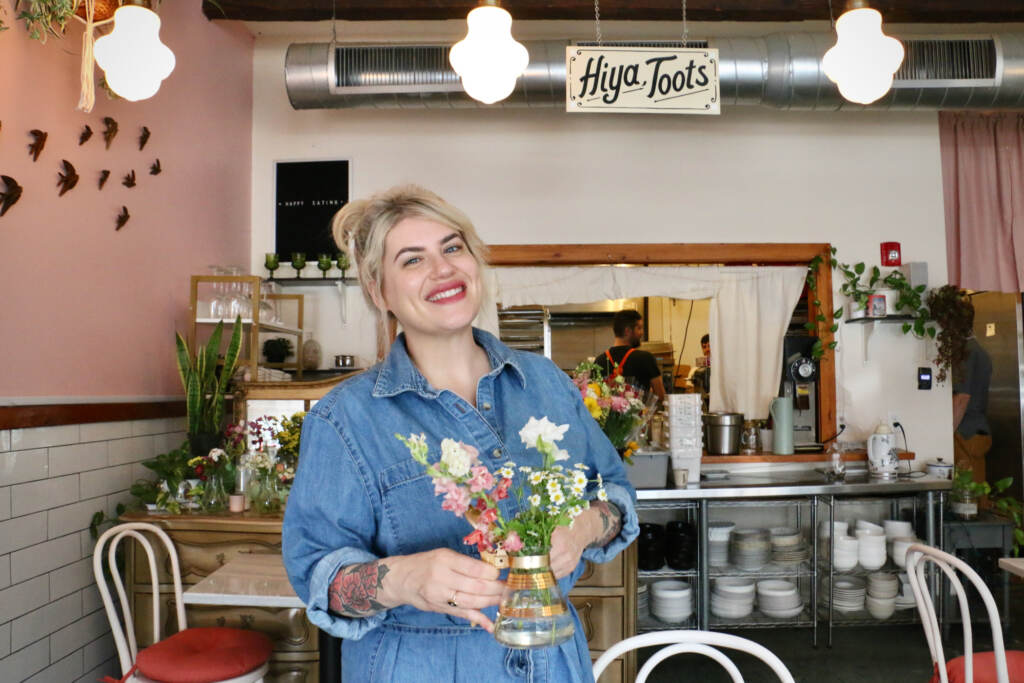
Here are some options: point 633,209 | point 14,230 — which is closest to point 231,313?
point 14,230

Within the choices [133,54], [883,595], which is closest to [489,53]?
[133,54]

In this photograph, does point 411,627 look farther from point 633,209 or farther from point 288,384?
point 633,209

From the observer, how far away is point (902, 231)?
516 cm

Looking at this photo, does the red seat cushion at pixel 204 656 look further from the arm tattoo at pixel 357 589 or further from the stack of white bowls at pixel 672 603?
the stack of white bowls at pixel 672 603

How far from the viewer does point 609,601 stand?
3354 mm

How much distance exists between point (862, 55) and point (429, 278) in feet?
8.25

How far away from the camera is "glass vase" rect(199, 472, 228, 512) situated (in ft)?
11.6

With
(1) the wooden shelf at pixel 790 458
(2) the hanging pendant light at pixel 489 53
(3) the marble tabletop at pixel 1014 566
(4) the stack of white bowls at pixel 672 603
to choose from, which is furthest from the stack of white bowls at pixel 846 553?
(2) the hanging pendant light at pixel 489 53

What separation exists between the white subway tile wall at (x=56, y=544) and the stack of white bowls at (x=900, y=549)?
430 cm

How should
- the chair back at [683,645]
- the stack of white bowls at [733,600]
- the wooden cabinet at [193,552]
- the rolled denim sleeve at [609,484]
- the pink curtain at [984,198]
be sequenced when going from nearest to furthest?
1. the rolled denim sleeve at [609,484]
2. the chair back at [683,645]
3. the wooden cabinet at [193,552]
4. the stack of white bowls at [733,600]
5. the pink curtain at [984,198]

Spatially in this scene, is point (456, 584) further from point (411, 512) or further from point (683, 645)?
point (683, 645)

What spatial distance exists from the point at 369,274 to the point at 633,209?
12.8ft

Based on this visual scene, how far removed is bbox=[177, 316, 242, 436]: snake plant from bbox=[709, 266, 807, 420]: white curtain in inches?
125

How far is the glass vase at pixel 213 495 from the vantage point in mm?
3533
